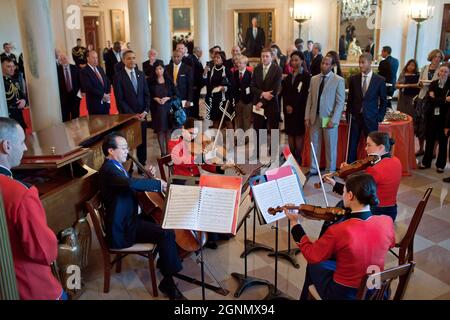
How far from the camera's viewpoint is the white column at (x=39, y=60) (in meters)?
5.70

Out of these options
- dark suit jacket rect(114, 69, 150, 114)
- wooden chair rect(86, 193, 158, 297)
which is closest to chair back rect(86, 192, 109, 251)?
wooden chair rect(86, 193, 158, 297)

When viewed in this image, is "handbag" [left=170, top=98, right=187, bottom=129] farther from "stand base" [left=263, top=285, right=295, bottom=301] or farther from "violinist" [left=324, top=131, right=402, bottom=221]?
"stand base" [left=263, top=285, right=295, bottom=301]

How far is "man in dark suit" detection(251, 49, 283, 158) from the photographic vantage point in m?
6.22

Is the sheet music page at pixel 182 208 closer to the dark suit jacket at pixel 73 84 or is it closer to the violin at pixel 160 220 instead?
the violin at pixel 160 220

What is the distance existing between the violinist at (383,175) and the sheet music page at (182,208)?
1.29m

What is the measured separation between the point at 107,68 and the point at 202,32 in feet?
8.30

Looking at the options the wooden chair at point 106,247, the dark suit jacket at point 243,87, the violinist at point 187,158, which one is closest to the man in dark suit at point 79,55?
the dark suit jacket at point 243,87

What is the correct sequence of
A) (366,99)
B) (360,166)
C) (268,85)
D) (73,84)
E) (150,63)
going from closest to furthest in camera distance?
(360,166) → (366,99) → (268,85) → (73,84) → (150,63)

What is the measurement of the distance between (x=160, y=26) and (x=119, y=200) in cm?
594

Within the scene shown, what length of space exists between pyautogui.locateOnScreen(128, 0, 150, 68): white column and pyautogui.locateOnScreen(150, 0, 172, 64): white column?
0.25 meters

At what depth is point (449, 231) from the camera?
14.4 feet

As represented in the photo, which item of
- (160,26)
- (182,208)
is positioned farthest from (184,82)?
(182,208)

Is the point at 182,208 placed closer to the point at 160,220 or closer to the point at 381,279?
the point at 160,220

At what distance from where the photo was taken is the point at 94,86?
6.30m
